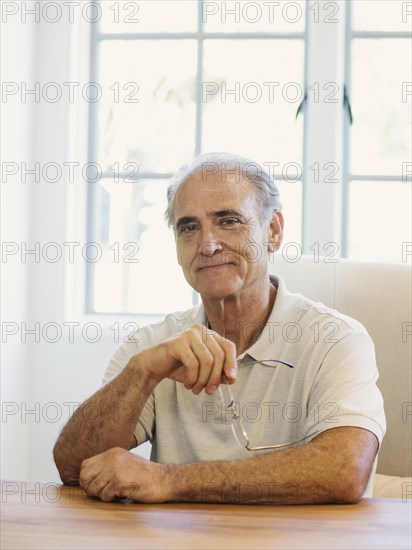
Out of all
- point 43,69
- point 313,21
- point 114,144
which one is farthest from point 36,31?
point 313,21

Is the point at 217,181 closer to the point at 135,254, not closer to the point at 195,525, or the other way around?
the point at 195,525

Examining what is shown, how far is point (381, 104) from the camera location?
10.2ft

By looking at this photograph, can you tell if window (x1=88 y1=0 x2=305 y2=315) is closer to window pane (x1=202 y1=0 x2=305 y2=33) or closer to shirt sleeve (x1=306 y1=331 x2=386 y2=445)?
window pane (x1=202 y1=0 x2=305 y2=33)

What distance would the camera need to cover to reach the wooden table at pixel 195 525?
1046mm

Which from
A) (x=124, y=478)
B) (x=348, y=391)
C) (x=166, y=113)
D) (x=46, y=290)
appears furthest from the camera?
(x=166, y=113)

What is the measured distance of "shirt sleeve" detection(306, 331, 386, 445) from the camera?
1445mm

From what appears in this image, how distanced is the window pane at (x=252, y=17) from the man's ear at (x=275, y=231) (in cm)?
141

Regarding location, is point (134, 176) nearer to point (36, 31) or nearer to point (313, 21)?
point (36, 31)

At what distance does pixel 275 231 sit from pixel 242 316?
24 cm

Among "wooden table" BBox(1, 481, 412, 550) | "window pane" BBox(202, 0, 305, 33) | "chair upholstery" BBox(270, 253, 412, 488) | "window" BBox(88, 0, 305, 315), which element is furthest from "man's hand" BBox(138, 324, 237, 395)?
"window pane" BBox(202, 0, 305, 33)

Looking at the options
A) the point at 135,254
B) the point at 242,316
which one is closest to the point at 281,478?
the point at 242,316

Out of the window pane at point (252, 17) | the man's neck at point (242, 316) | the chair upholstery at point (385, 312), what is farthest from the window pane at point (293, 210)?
the man's neck at point (242, 316)

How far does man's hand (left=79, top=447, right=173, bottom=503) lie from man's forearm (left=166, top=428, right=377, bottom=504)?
0.02 metres

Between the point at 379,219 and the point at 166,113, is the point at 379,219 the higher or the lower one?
the lower one
